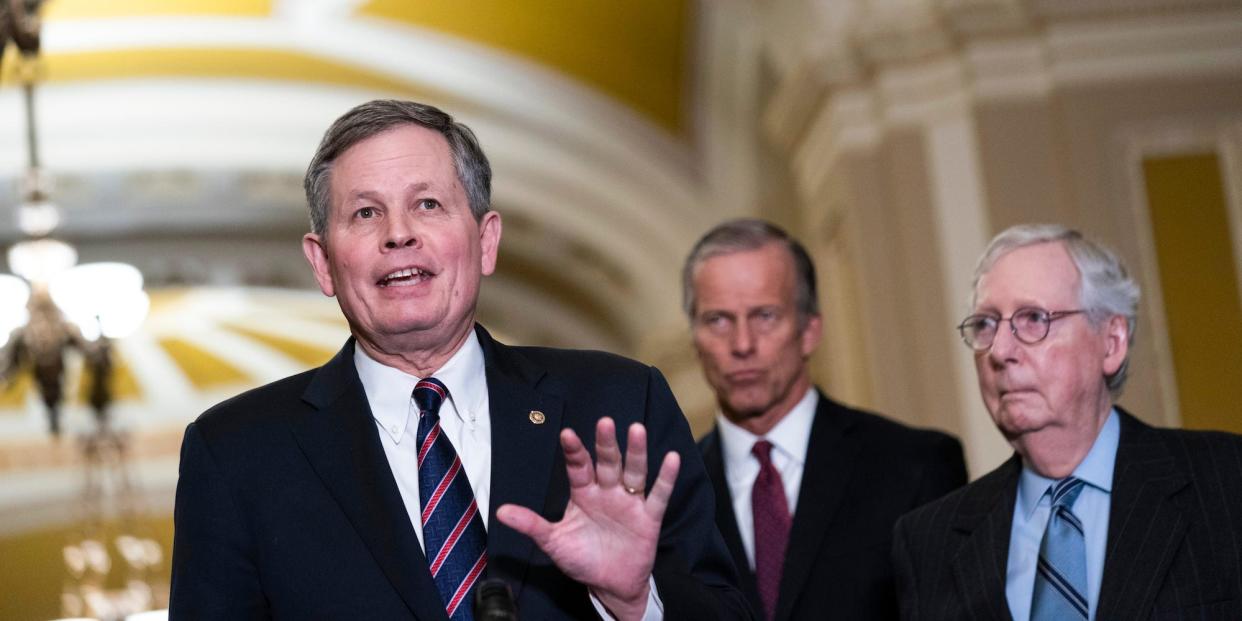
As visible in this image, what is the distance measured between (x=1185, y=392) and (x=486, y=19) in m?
5.83

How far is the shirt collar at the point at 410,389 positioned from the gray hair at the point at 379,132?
0.19 m

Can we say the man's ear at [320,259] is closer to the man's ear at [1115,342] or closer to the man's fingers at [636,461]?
the man's fingers at [636,461]

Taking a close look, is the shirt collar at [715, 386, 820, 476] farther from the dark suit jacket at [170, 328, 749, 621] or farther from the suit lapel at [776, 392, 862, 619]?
the dark suit jacket at [170, 328, 749, 621]

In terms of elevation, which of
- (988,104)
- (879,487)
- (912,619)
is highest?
(988,104)

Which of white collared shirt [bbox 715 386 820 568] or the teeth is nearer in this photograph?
the teeth

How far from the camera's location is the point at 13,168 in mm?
11133

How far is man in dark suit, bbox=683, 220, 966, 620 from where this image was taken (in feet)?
10.6

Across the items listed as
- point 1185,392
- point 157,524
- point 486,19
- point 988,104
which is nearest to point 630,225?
point 486,19

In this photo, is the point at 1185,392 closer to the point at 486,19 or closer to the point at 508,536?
the point at 508,536

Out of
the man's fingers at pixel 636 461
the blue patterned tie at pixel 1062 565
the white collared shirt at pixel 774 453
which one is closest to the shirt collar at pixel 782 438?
the white collared shirt at pixel 774 453

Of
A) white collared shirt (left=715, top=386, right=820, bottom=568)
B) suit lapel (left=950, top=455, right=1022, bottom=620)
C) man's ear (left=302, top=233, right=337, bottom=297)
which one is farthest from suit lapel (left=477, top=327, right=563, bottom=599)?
white collared shirt (left=715, top=386, right=820, bottom=568)

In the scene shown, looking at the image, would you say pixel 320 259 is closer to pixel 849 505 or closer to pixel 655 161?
pixel 849 505

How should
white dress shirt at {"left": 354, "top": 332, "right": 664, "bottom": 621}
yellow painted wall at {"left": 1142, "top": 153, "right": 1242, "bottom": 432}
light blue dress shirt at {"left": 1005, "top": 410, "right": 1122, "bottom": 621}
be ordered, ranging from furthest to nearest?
1. yellow painted wall at {"left": 1142, "top": 153, "right": 1242, "bottom": 432}
2. light blue dress shirt at {"left": 1005, "top": 410, "right": 1122, "bottom": 621}
3. white dress shirt at {"left": 354, "top": 332, "right": 664, "bottom": 621}

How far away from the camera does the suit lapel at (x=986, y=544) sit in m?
2.79
